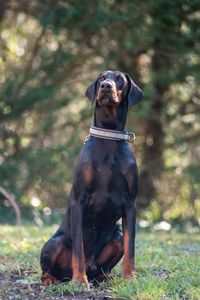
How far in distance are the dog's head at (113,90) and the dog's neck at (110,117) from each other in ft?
0.20

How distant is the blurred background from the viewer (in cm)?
1202

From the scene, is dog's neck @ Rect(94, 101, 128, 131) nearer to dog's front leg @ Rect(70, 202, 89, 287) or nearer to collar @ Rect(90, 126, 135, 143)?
collar @ Rect(90, 126, 135, 143)

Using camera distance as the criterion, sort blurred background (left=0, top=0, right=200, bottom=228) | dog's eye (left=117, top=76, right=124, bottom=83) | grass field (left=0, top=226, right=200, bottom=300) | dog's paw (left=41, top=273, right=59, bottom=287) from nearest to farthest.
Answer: grass field (left=0, top=226, right=200, bottom=300) < dog's paw (left=41, top=273, right=59, bottom=287) < dog's eye (left=117, top=76, right=124, bottom=83) < blurred background (left=0, top=0, right=200, bottom=228)

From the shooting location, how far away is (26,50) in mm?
13984

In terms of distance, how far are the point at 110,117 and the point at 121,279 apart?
1309 mm

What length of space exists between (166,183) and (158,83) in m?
2.29

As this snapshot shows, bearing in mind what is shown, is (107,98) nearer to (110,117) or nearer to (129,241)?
(110,117)

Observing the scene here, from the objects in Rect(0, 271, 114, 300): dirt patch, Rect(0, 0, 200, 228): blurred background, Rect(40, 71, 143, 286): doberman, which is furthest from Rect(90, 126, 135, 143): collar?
Rect(0, 0, 200, 228): blurred background

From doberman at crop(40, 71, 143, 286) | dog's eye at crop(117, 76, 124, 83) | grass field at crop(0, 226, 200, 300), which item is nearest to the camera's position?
grass field at crop(0, 226, 200, 300)

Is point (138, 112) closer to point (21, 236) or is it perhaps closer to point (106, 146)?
point (21, 236)

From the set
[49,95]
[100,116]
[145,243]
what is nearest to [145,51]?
[49,95]

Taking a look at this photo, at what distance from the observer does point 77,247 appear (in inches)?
211

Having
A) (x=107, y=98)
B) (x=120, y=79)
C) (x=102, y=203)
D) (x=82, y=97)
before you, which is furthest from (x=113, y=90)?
(x=82, y=97)

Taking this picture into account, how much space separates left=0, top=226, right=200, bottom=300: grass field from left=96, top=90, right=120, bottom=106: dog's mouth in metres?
1.40
